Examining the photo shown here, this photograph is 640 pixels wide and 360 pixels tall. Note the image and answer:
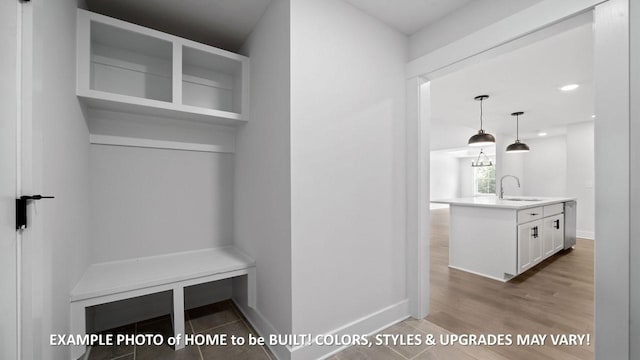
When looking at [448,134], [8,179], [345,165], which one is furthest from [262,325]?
[448,134]

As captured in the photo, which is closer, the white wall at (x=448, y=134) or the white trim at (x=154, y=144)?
the white trim at (x=154, y=144)

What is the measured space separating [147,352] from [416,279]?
2108 mm

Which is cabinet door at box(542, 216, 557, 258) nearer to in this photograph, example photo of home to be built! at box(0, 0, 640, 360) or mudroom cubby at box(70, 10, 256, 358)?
example photo of home to be built! at box(0, 0, 640, 360)

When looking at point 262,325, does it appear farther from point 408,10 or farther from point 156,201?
point 408,10

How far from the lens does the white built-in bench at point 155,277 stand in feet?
4.89

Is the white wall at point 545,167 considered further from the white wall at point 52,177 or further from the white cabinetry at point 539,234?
the white wall at point 52,177

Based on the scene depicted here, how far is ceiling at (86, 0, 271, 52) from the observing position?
72.1 inches

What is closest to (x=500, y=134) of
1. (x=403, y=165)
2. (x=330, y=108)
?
(x=403, y=165)

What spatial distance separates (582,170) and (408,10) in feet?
20.1

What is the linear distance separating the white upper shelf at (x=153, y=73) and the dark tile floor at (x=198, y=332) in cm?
174

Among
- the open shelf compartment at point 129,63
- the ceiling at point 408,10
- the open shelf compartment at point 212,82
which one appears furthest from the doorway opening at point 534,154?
the open shelf compartment at point 129,63

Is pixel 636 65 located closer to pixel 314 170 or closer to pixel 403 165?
pixel 403 165

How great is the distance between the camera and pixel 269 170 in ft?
5.94

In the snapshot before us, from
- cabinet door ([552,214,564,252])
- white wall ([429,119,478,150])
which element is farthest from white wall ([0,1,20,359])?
white wall ([429,119,478,150])
